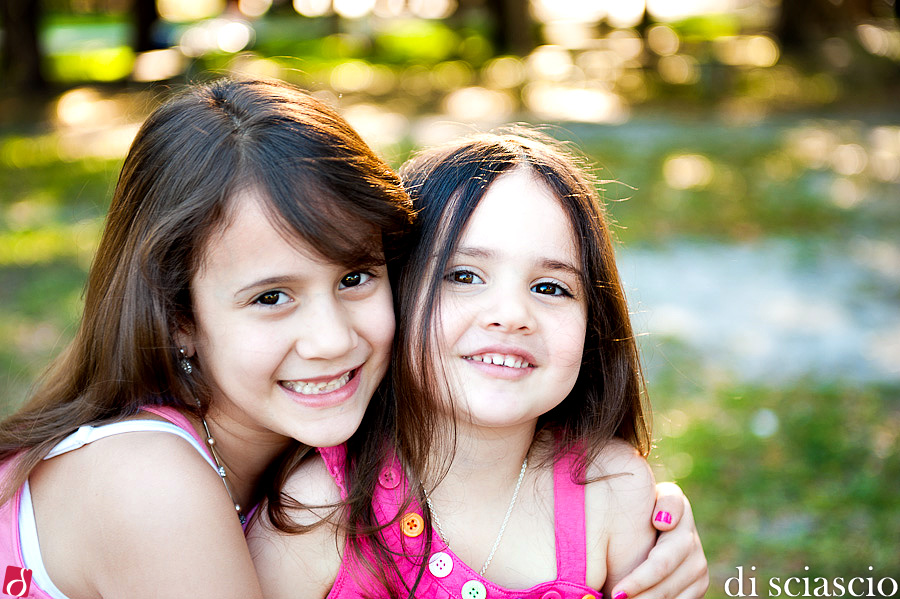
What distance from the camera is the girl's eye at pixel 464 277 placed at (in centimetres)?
196

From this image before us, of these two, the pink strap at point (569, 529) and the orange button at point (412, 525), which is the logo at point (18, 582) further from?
the pink strap at point (569, 529)

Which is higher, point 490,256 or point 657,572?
point 490,256

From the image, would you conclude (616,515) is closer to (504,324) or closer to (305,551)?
(504,324)

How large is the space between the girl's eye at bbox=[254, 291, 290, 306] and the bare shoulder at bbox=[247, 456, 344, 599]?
0.43m

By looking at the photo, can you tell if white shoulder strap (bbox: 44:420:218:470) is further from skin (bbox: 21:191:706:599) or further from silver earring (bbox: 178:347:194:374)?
silver earring (bbox: 178:347:194:374)

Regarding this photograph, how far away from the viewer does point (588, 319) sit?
2141 mm

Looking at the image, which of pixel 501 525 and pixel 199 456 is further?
pixel 501 525

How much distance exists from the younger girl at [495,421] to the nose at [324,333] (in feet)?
0.57

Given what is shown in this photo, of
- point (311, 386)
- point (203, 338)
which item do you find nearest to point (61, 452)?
point (203, 338)

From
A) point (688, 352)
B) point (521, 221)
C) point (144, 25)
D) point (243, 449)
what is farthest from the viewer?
point (144, 25)

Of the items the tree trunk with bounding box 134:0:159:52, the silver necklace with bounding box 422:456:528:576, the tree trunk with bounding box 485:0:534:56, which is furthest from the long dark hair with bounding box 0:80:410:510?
the tree trunk with bounding box 485:0:534:56

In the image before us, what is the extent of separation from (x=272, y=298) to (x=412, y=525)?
1.95ft

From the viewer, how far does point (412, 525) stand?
6.65ft

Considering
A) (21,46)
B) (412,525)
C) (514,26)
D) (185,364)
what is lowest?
(514,26)
